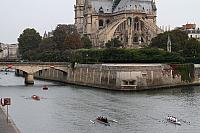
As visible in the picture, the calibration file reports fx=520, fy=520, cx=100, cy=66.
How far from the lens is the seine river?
139ft

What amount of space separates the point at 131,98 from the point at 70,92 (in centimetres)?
1245

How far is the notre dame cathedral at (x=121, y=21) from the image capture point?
12441 cm

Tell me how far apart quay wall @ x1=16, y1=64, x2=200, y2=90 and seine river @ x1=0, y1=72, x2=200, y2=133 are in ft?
10.5

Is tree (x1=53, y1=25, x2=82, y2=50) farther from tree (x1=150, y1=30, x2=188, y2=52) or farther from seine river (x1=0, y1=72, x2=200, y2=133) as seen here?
seine river (x1=0, y1=72, x2=200, y2=133)

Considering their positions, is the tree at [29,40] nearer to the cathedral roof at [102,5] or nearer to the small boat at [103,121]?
the cathedral roof at [102,5]

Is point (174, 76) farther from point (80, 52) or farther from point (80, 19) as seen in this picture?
point (80, 19)

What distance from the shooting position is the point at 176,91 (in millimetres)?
71500

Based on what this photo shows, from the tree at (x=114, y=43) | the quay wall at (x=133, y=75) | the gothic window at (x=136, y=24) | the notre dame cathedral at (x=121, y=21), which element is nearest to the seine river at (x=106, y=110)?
the quay wall at (x=133, y=75)

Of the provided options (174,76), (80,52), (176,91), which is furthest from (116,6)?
(176,91)

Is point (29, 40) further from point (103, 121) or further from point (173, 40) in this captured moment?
point (103, 121)

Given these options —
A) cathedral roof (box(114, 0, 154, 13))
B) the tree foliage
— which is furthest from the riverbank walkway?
cathedral roof (box(114, 0, 154, 13))

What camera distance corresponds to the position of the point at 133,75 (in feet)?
240

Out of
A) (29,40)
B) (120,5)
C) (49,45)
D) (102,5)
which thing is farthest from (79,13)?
(49,45)

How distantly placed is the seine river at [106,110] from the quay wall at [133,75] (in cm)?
320
